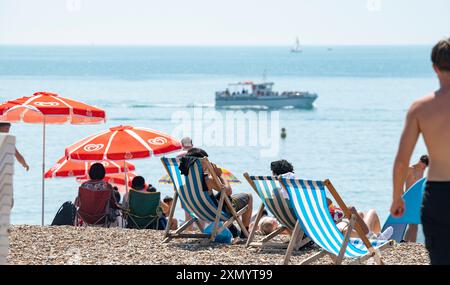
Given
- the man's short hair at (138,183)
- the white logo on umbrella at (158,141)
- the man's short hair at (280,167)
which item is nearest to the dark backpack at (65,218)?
the man's short hair at (138,183)

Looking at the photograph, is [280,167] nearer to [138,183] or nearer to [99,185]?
[138,183]

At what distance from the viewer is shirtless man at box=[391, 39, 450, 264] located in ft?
14.4

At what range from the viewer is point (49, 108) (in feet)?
32.2

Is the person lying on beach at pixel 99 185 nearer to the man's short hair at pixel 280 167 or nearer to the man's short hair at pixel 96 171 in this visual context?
the man's short hair at pixel 96 171

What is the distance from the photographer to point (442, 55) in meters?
4.40

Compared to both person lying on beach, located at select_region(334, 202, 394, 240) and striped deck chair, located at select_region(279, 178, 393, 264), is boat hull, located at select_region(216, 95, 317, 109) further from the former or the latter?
A: striped deck chair, located at select_region(279, 178, 393, 264)

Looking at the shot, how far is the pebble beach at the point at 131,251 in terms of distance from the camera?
264 inches

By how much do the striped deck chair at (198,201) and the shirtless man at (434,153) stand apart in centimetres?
333

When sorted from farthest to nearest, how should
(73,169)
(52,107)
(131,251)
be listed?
(73,169)
(52,107)
(131,251)

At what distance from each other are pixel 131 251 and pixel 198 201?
0.87 metres

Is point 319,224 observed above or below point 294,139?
below

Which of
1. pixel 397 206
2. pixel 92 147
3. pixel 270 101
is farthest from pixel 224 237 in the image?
pixel 270 101

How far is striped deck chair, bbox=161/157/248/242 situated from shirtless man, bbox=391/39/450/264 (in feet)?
10.9

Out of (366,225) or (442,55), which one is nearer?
(442,55)
